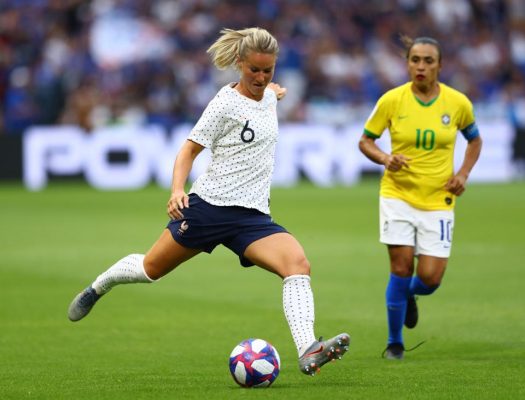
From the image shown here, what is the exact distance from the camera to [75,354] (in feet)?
29.3

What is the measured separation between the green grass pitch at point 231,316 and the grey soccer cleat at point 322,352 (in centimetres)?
16

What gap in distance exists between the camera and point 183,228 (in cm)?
758

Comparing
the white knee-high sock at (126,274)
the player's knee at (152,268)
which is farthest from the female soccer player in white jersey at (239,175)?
the white knee-high sock at (126,274)

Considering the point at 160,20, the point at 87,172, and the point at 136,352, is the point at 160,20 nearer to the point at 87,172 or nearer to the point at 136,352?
the point at 87,172

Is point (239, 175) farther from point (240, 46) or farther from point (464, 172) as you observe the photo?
point (464, 172)

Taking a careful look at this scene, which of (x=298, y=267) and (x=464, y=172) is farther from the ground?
(x=464, y=172)

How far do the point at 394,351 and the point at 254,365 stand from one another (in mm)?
1938

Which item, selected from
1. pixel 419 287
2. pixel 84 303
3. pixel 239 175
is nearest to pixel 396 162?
pixel 419 287

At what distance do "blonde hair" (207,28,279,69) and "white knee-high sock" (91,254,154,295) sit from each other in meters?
1.44

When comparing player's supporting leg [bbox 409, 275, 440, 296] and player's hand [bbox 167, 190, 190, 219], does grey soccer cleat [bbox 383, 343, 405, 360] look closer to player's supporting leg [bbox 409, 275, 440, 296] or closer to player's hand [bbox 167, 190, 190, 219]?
player's supporting leg [bbox 409, 275, 440, 296]

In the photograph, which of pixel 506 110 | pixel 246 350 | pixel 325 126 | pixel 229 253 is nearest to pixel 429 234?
pixel 246 350

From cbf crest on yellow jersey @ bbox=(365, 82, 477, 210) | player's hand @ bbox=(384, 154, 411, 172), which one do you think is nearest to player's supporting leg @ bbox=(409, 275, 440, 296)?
cbf crest on yellow jersey @ bbox=(365, 82, 477, 210)

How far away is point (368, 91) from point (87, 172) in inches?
300

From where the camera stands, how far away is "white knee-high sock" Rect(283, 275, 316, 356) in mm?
7102
